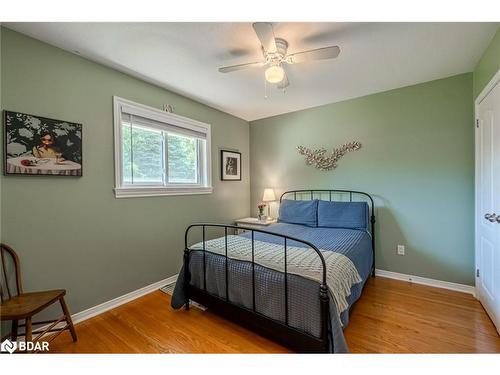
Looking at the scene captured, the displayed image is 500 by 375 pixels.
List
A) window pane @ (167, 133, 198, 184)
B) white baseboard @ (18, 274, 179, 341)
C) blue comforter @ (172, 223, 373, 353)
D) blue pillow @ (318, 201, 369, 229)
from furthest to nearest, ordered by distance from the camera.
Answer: window pane @ (167, 133, 198, 184) < blue pillow @ (318, 201, 369, 229) < white baseboard @ (18, 274, 179, 341) < blue comforter @ (172, 223, 373, 353)

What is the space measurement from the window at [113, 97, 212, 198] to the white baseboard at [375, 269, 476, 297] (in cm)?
262

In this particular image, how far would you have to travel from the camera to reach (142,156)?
2.61 metres

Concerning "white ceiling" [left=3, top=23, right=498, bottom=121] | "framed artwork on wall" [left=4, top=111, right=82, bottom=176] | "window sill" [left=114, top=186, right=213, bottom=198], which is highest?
"white ceiling" [left=3, top=23, right=498, bottom=121]

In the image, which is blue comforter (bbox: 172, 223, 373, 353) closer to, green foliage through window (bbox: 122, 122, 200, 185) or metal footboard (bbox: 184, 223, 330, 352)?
metal footboard (bbox: 184, 223, 330, 352)

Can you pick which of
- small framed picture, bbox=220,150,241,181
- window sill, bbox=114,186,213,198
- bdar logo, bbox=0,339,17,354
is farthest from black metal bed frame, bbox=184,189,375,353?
small framed picture, bbox=220,150,241,181

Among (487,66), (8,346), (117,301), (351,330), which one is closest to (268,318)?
(351,330)

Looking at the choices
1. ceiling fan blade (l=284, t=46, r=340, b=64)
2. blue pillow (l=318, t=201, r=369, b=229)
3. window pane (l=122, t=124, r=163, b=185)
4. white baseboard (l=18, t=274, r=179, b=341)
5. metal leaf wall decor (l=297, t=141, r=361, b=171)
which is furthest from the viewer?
metal leaf wall decor (l=297, t=141, r=361, b=171)

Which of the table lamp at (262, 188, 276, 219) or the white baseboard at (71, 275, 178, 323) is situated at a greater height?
the table lamp at (262, 188, 276, 219)

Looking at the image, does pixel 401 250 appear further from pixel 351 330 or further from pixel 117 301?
pixel 117 301

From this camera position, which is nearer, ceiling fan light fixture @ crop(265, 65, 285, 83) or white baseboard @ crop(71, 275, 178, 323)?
ceiling fan light fixture @ crop(265, 65, 285, 83)

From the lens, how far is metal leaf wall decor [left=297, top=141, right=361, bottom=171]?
3.14m

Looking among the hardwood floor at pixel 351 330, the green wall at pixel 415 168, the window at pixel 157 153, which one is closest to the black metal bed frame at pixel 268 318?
the hardwood floor at pixel 351 330

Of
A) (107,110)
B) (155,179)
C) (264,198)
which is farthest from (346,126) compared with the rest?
(107,110)

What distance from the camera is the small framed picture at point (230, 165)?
142 inches
